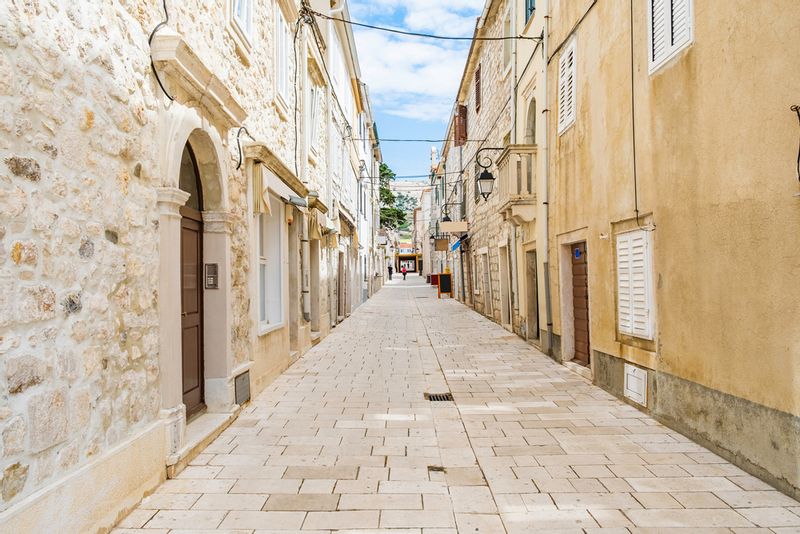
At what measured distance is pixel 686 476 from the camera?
409cm

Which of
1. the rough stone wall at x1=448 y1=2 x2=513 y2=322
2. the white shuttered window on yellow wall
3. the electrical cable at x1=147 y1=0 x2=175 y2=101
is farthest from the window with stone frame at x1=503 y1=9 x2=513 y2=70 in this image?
the electrical cable at x1=147 y1=0 x2=175 y2=101

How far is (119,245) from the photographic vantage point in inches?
138

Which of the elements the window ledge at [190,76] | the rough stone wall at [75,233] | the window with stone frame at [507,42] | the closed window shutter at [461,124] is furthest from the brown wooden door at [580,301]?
the closed window shutter at [461,124]

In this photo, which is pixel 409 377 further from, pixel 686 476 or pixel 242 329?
pixel 686 476

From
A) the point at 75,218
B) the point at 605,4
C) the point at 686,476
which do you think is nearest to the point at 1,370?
the point at 75,218

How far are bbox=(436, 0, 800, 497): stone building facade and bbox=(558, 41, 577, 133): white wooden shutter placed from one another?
0.04 meters

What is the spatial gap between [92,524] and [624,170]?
5787mm

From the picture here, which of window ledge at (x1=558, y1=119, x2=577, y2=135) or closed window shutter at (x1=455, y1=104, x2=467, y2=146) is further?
closed window shutter at (x1=455, y1=104, x2=467, y2=146)

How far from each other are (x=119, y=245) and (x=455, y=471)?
286cm

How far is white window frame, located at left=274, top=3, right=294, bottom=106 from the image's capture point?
27.6 feet

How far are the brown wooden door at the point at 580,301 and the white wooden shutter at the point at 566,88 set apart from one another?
75.2 inches

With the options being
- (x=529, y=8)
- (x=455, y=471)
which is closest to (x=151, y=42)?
(x=455, y=471)

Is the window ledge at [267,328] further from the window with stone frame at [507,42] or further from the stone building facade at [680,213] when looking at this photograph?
the window with stone frame at [507,42]

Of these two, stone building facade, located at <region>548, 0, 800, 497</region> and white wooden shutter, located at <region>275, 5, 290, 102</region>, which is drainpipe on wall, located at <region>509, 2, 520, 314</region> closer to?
stone building facade, located at <region>548, 0, 800, 497</region>
